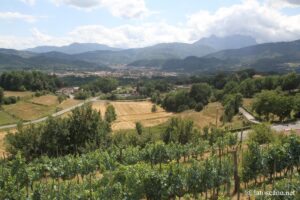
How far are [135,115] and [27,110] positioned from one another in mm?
35035

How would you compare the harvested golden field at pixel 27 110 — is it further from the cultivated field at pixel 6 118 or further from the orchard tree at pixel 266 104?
the orchard tree at pixel 266 104

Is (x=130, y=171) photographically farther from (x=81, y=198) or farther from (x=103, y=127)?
(x=103, y=127)

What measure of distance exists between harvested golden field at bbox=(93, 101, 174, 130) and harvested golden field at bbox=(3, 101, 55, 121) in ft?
54.5

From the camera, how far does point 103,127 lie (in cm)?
5634

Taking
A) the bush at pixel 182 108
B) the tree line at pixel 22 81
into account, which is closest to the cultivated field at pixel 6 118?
the tree line at pixel 22 81

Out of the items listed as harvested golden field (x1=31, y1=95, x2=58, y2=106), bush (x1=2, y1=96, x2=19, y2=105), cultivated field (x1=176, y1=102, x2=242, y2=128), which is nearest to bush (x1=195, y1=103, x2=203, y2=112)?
cultivated field (x1=176, y1=102, x2=242, y2=128)

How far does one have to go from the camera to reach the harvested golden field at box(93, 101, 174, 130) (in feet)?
328

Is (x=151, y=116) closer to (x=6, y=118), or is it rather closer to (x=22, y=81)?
(x=6, y=118)

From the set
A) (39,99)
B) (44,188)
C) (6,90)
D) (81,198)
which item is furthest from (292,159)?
(6,90)

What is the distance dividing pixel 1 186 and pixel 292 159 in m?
24.2

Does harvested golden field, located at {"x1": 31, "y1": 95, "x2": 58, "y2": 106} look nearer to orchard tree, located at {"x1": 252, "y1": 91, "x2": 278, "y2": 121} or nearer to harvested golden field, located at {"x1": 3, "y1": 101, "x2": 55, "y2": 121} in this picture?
harvested golden field, located at {"x1": 3, "y1": 101, "x2": 55, "y2": 121}

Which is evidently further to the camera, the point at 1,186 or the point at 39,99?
the point at 39,99

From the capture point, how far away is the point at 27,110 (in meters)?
115

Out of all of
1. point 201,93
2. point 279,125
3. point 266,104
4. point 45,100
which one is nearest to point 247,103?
point 201,93
